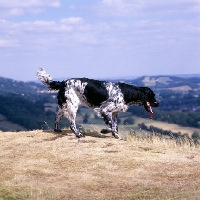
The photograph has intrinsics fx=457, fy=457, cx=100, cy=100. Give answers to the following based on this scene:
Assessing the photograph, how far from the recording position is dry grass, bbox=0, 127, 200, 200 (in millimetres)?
9070

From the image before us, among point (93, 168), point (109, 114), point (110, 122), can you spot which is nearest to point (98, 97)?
point (109, 114)

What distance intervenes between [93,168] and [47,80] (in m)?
4.75

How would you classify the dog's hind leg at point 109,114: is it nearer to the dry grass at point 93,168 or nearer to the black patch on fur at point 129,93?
the dry grass at point 93,168

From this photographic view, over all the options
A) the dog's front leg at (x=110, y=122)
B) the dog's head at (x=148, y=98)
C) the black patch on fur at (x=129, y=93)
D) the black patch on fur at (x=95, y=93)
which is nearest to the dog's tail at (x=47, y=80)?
the black patch on fur at (x=95, y=93)

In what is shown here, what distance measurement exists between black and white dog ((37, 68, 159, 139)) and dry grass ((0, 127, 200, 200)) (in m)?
0.69

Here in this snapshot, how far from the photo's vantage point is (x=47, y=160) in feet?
37.9

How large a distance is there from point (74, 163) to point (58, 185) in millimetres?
1668

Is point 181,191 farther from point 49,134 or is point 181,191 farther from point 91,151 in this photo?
point 49,134

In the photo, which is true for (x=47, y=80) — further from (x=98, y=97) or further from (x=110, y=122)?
(x=110, y=122)

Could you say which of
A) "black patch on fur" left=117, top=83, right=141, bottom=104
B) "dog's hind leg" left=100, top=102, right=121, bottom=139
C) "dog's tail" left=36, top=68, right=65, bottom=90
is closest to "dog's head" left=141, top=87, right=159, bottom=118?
"black patch on fur" left=117, top=83, right=141, bottom=104

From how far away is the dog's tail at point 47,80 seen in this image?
1448 cm

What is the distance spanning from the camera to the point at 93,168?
1088 centimetres

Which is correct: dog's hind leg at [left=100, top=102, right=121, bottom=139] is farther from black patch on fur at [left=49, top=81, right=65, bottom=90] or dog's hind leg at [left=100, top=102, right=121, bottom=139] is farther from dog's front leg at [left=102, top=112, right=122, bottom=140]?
black patch on fur at [left=49, top=81, right=65, bottom=90]

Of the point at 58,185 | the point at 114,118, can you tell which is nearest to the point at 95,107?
the point at 114,118
